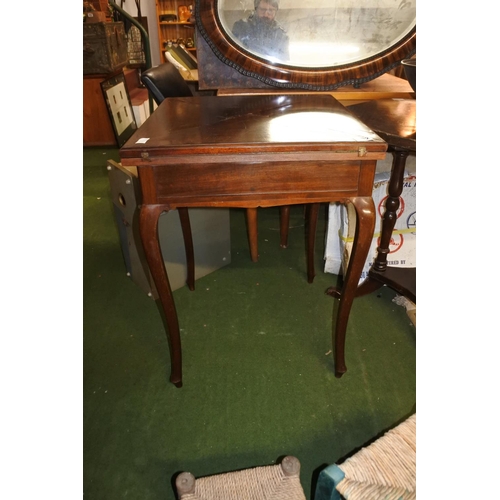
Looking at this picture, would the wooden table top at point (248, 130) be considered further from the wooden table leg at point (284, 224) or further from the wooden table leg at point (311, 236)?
the wooden table leg at point (284, 224)

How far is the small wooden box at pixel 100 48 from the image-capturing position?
2953mm

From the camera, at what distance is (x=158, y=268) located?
937 mm

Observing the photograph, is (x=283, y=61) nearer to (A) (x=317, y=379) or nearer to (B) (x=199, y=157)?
(B) (x=199, y=157)

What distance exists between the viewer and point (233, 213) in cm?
216

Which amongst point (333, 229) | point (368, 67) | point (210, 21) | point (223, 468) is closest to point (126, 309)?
point (223, 468)

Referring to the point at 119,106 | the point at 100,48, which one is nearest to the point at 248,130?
the point at 119,106

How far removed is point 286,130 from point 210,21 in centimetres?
73

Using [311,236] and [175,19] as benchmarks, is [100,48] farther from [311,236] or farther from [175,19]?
[311,236]

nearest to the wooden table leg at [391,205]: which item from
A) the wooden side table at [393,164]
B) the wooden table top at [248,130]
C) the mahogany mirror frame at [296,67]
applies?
the wooden side table at [393,164]

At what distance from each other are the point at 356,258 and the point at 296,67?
821 mm

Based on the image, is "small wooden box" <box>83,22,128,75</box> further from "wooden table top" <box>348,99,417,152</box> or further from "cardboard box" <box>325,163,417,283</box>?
"wooden table top" <box>348,99,417,152</box>

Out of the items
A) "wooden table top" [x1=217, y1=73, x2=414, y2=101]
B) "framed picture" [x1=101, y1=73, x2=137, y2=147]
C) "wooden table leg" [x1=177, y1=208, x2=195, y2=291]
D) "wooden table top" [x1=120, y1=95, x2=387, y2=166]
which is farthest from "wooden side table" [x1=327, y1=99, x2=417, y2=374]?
"framed picture" [x1=101, y1=73, x2=137, y2=147]

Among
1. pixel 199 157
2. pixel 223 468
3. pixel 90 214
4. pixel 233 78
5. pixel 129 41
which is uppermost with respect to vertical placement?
pixel 129 41

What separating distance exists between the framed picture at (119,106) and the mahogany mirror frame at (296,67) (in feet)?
5.65
